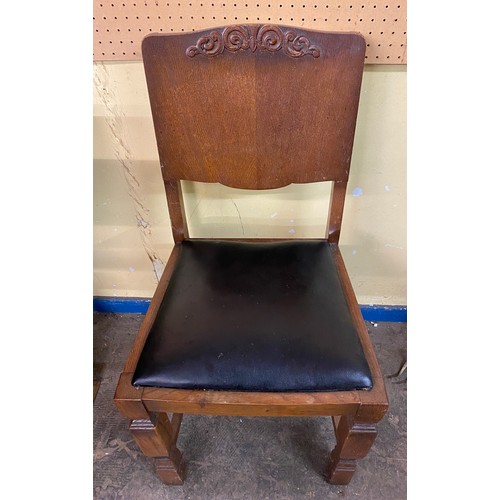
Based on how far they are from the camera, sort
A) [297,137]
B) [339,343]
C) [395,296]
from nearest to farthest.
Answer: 1. [339,343]
2. [297,137]
3. [395,296]

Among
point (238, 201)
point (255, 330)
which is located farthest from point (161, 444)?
point (238, 201)

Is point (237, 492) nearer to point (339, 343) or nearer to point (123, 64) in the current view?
point (339, 343)

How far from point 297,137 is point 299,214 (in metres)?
0.34

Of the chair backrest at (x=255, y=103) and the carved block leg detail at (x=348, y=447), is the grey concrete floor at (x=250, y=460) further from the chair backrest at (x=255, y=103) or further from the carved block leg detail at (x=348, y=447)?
the chair backrest at (x=255, y=103)

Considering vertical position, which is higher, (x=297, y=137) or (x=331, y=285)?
(x=297, y=137)

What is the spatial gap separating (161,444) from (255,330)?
1.20 ft

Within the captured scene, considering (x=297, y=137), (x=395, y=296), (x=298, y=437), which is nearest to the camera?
(x=297, y=137)

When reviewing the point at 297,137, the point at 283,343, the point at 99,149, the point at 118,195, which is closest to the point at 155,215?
the point at 118,195

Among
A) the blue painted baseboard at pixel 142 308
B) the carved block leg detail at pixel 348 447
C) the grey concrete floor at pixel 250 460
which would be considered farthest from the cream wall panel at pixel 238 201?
the carved block leg detail at pixel 348 447

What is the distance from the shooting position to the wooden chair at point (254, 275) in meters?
0.73

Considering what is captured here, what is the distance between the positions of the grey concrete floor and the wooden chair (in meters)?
0.16

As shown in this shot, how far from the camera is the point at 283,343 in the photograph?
75 cm

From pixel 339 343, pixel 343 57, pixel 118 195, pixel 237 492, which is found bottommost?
pixel 237 492

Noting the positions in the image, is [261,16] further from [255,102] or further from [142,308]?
[142,308]
